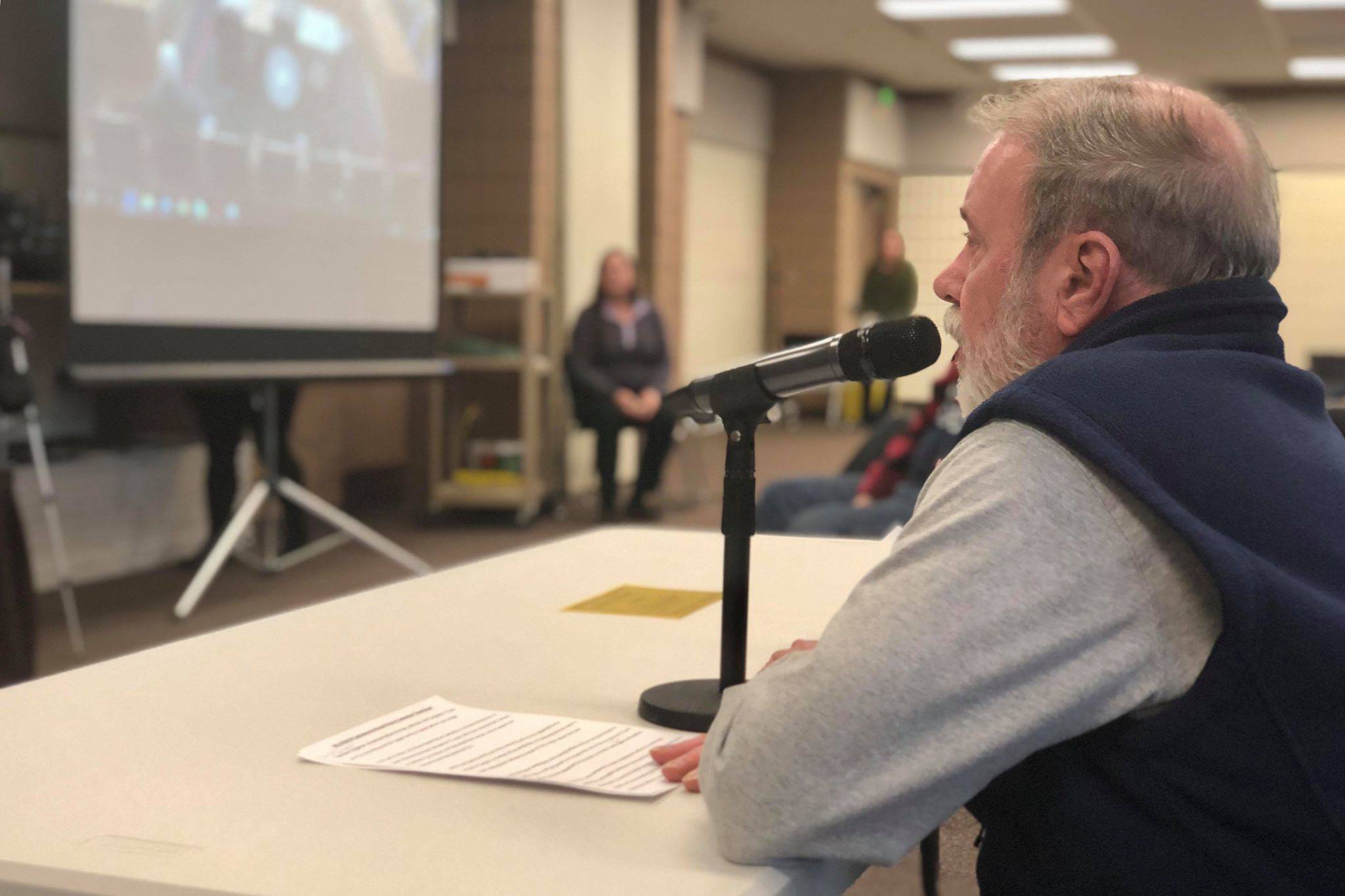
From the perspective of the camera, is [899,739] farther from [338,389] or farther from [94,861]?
[338,389]

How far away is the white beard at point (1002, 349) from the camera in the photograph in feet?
3.01

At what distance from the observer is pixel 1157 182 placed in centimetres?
85

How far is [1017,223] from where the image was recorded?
904 millimetres

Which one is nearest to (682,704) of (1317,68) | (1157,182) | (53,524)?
(1157,182)

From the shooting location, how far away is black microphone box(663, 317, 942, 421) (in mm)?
913

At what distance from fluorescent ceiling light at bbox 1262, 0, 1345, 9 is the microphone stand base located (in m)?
8.81

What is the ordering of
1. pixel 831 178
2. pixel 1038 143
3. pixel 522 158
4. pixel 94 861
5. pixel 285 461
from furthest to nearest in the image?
1. pixel 831 178
2. pixel 522 158
3. pixel 285 461
4. pixel 1038 143
5. pixel 94 861

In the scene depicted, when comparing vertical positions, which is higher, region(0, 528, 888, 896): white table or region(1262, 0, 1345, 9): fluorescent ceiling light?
region(1262, 0, 1345, 9): fluorescent ceiling light

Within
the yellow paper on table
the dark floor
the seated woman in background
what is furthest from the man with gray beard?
the seated woman in background

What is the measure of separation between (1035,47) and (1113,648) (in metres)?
10.3

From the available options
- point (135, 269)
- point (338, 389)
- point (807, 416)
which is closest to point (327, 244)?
point (135, 269)

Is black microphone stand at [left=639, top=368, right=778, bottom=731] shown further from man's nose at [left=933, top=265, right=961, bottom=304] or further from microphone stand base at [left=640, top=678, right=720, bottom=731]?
man's nose at [left=933, top=265, right=961, bottom=304]

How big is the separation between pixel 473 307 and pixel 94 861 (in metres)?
5.69

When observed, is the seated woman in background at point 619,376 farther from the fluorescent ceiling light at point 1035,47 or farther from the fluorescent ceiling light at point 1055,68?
the fluorescent ceiling light at point 1055,68
